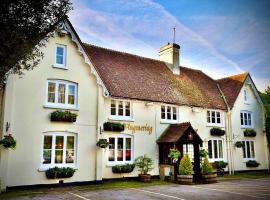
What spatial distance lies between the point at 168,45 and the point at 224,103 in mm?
7905

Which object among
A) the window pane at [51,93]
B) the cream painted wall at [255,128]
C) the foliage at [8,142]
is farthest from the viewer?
the cream painted wall at [255,128]

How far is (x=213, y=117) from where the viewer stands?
81.6 ft

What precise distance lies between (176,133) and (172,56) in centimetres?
973

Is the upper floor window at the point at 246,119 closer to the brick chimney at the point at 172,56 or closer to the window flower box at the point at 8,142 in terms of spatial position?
the brick chimney at the point at 172,56

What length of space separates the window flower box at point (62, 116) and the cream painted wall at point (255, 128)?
15.9 meters

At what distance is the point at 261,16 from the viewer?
521 inches

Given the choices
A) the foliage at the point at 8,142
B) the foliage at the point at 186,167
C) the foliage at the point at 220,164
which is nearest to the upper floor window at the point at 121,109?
the foliage at the point at 186,167

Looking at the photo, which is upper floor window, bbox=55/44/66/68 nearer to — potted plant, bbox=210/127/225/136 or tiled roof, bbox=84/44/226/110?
tiled roof, bbox=84/44/226/110

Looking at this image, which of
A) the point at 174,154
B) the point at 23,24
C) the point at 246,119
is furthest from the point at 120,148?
the point at 246,119

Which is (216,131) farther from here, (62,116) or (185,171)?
(62,116)

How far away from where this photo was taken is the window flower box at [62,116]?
15906mm

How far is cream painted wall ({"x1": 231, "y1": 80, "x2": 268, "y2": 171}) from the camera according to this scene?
2534 centimetres

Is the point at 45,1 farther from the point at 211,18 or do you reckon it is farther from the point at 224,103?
the point at 224,103

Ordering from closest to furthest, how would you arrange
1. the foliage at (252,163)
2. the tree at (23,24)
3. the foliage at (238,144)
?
the tree at (23,24)
the foliage at (238,144)
the foliage at (252,163)
